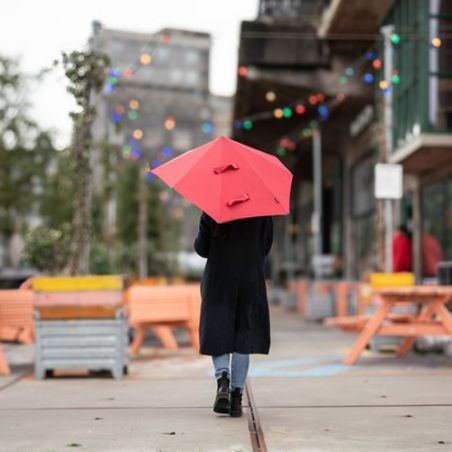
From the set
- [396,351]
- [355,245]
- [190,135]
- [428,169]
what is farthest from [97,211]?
[190,135]

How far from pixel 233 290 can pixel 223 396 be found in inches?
26.0

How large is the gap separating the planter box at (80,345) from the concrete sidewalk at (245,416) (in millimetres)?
145

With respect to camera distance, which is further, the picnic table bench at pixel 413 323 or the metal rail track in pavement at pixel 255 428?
the picnic table bench at pixel 413 323

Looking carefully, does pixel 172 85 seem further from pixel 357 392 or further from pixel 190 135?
pixel 357 392

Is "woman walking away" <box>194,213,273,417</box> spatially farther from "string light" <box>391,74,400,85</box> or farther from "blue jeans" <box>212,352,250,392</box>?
"string light" <box>391,74,400,85</box>

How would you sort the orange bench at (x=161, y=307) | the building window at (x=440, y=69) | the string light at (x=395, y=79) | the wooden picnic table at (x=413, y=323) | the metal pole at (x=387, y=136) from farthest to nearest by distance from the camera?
the string light at (x=395, y=79) < the building window at (x=440, y=69) < the metal pole at (x=387, y=136) < the orange bench at (x=161, y=307) < the wooden picnic table at (x=413, y=323)

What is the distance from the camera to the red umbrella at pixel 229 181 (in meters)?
5.46

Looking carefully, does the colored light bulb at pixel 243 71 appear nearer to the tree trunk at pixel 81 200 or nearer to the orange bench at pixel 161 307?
the tree trunk at pixel 81 200

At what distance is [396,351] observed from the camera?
9930mm

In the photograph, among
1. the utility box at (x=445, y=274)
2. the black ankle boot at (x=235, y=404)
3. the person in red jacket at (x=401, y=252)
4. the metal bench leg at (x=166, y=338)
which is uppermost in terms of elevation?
the person in red jacket at (x=401, y=252)

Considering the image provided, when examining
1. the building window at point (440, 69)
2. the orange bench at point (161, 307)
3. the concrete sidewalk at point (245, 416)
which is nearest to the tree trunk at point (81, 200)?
the orange bench at point (161, 307)

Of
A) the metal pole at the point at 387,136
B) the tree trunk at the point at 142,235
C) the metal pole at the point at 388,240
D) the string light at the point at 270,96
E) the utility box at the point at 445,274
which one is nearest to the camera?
the utility box at the point at 445,274

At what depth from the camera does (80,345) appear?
7945 millimetres

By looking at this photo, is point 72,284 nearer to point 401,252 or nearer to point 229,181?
point 229,181
